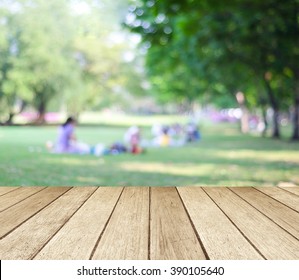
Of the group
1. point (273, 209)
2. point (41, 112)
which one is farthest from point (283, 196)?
point (41, 112)

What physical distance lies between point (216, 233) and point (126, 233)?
0.36m

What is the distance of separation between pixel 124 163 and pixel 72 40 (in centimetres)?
139

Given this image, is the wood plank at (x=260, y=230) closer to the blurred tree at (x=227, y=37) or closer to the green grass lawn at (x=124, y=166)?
the green grass lawn at (x=124, y=166)

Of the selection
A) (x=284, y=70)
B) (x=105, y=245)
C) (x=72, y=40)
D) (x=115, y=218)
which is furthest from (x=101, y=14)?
(x=284, y=70)

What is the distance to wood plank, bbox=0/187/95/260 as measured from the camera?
5.53ft

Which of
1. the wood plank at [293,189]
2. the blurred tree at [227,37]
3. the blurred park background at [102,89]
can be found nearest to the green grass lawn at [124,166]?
the blurred park background at [102,89]

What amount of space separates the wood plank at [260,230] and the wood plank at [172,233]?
223 millimetres

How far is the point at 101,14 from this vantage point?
4.25 metres

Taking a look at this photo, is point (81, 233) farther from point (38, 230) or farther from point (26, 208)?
point (26, 208)

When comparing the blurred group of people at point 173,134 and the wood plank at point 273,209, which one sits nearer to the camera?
the wood plank at point 273,209

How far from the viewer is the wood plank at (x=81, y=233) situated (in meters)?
1.66

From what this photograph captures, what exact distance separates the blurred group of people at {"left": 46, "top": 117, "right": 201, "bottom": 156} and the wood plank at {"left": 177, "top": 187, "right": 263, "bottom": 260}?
239cm

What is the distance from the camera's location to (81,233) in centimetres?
192

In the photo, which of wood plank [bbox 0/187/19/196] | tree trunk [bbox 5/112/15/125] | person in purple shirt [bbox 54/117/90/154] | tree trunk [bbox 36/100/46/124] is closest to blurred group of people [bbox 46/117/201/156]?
person in purple shirt [bbox 54/117/90/154]
